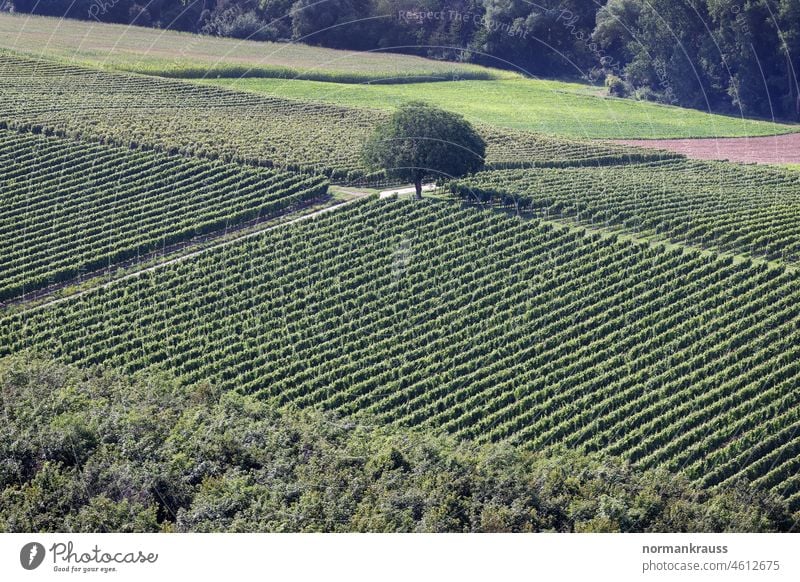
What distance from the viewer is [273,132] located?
75.9 m

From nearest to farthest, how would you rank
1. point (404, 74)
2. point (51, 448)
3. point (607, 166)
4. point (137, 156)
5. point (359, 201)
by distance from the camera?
1. point (51, 448)
2. point (359, 201)
3. point (137, 156)
4. point (607, 166)
5. point (404, 74)

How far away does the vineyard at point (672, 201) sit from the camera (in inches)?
2143

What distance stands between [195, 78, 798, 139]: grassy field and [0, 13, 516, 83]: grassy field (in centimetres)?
218

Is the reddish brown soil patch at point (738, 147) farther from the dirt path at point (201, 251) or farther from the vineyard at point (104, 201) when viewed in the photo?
the vineyard at point (104, 201)

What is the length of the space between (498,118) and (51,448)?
60444 mm

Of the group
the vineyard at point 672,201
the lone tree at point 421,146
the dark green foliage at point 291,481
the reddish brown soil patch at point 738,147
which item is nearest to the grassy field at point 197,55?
the reddish brown soil patch at point 738,147

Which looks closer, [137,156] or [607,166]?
[137,156]

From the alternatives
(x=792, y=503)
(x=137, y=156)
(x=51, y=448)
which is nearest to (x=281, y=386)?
(x=51, y=448)

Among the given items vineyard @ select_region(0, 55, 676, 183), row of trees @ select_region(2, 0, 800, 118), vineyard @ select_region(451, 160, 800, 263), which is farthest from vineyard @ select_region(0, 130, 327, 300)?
row of trees @ select_region(2, 0, 800, 118)

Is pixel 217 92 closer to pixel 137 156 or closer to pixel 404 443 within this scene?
pixel 137 156

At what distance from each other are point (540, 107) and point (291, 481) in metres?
68.0

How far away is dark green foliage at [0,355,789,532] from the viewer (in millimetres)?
33000
